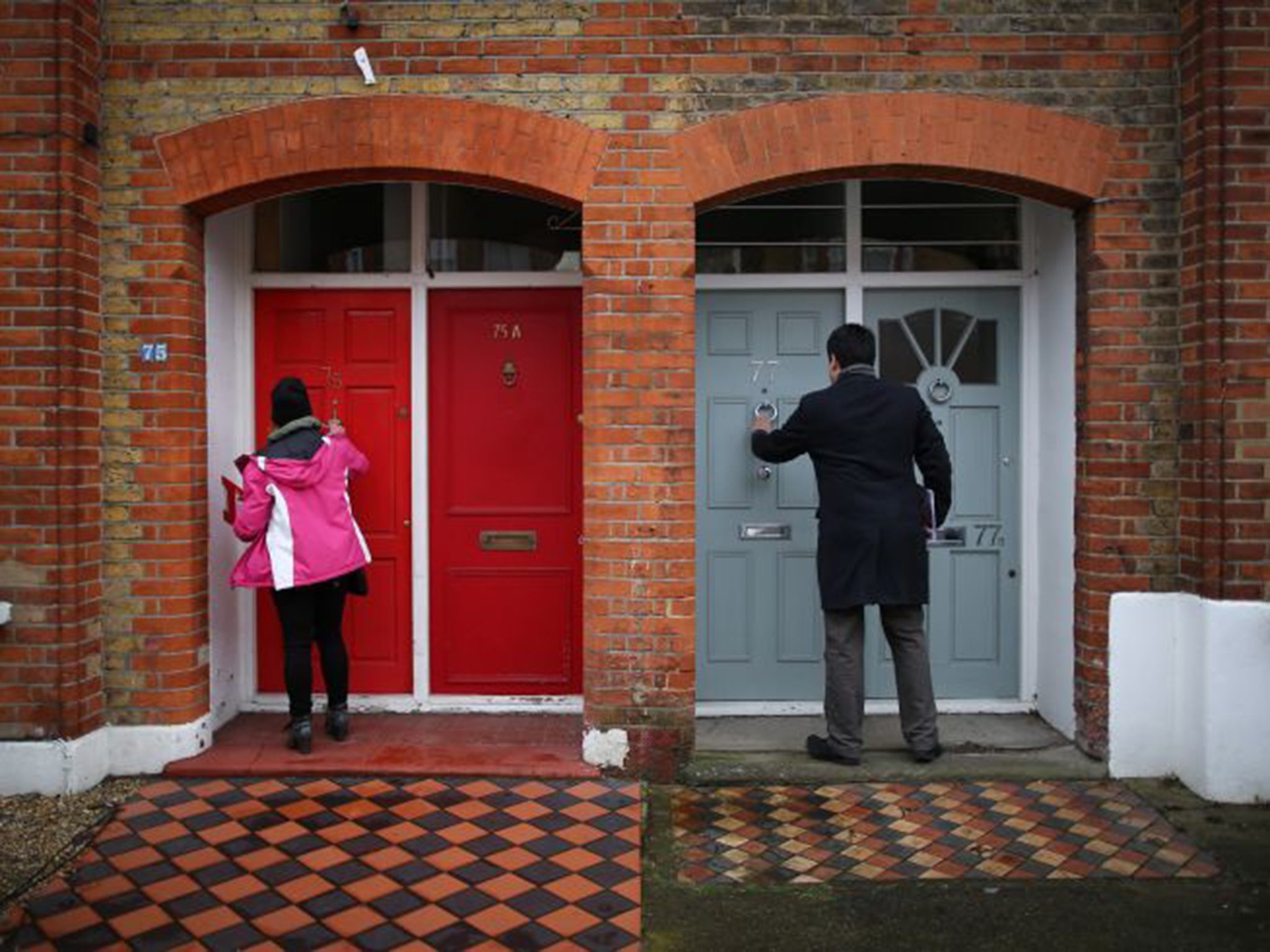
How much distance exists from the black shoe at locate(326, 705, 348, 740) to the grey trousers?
249cm

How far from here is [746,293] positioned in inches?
247

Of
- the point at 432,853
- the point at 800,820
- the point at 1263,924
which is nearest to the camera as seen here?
the point at 1263,924

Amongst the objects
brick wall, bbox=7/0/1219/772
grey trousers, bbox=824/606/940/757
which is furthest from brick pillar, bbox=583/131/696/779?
grey trousers, bbox=824/606/940/757

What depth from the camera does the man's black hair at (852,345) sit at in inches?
217

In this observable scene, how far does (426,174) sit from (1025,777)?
4.17 meters

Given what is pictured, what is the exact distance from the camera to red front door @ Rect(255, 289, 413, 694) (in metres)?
6.33

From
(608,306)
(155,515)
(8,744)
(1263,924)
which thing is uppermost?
(608,306)

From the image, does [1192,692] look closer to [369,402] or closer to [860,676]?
[860,676]

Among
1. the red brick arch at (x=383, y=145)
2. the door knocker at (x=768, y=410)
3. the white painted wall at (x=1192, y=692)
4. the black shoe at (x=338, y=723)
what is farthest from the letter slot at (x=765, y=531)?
the black shoe at (x=338, y=723)

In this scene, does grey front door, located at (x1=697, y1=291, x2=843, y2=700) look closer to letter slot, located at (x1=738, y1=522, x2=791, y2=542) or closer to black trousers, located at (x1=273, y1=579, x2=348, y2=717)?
letter slot, located at (x1=738, y1=522, x2=791, y2=542)

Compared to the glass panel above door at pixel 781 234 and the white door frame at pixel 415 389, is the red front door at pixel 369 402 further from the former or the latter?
the glass panel above door at pixel 781 234

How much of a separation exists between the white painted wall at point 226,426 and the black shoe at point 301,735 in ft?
1.78

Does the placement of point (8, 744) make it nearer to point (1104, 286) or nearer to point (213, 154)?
point (213, 154)

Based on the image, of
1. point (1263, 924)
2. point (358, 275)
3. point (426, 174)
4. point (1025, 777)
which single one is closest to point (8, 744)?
point (358, 275)
